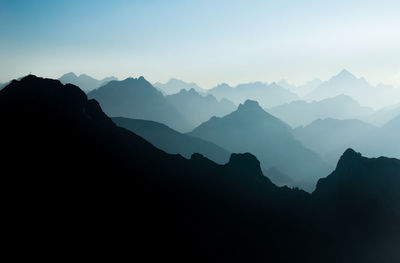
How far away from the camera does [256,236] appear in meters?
62.9

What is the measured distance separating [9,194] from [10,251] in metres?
10.2

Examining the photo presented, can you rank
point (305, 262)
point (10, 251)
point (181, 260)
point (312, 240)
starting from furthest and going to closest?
point (312, 240) → point (305, 262) → point (181, 260) → point (10, 251)

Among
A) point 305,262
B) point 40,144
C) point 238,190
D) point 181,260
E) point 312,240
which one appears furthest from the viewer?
point 238,190

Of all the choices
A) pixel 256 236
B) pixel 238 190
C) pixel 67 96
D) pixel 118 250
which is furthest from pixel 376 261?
pixel 67 96

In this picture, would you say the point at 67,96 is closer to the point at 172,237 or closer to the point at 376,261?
the point at 172,237

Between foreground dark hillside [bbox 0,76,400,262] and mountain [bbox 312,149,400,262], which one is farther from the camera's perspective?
mountain [bbox 312,149,400,262]

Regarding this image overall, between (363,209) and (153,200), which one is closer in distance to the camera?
(153,200)

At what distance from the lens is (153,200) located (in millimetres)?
58375

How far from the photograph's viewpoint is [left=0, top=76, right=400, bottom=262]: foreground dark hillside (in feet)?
161

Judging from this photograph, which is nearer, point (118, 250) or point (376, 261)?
point (118, 250)

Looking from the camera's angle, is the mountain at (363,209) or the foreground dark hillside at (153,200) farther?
the mountain at (363,209)

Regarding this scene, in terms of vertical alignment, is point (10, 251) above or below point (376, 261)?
below

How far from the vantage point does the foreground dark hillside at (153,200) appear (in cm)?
4903

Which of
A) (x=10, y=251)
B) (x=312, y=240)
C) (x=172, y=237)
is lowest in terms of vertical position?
(x=10, y=251)
